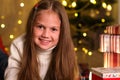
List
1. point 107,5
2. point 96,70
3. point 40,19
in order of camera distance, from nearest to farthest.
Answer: point 96,70
point 40,19
point 107,5

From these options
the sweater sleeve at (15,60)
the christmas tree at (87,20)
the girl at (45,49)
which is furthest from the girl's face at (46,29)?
the christmas tree at (87,20)

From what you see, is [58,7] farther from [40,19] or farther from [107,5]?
[107,5]

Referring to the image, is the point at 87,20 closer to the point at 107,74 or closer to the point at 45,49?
the point at 45,49

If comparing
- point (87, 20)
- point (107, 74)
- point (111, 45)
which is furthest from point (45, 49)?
point (87, 20)

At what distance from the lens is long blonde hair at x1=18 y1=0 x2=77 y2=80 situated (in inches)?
50.9

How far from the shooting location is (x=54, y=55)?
1.36m

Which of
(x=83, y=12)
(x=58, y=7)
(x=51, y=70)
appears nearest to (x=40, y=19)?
(x=58, y=7)

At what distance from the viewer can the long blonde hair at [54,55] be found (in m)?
1.29

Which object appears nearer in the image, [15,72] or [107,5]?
[15,72]

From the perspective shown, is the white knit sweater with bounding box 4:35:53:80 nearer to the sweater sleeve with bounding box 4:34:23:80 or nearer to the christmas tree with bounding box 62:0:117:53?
the sweater sleeve with bounding box 4:34:23:80

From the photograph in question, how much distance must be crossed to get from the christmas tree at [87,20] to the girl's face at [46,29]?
200cm

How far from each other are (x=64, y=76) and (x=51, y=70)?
0.20ft

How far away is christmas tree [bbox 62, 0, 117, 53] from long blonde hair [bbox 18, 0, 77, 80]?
1.95 metres

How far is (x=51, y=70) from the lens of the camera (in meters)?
1.34
